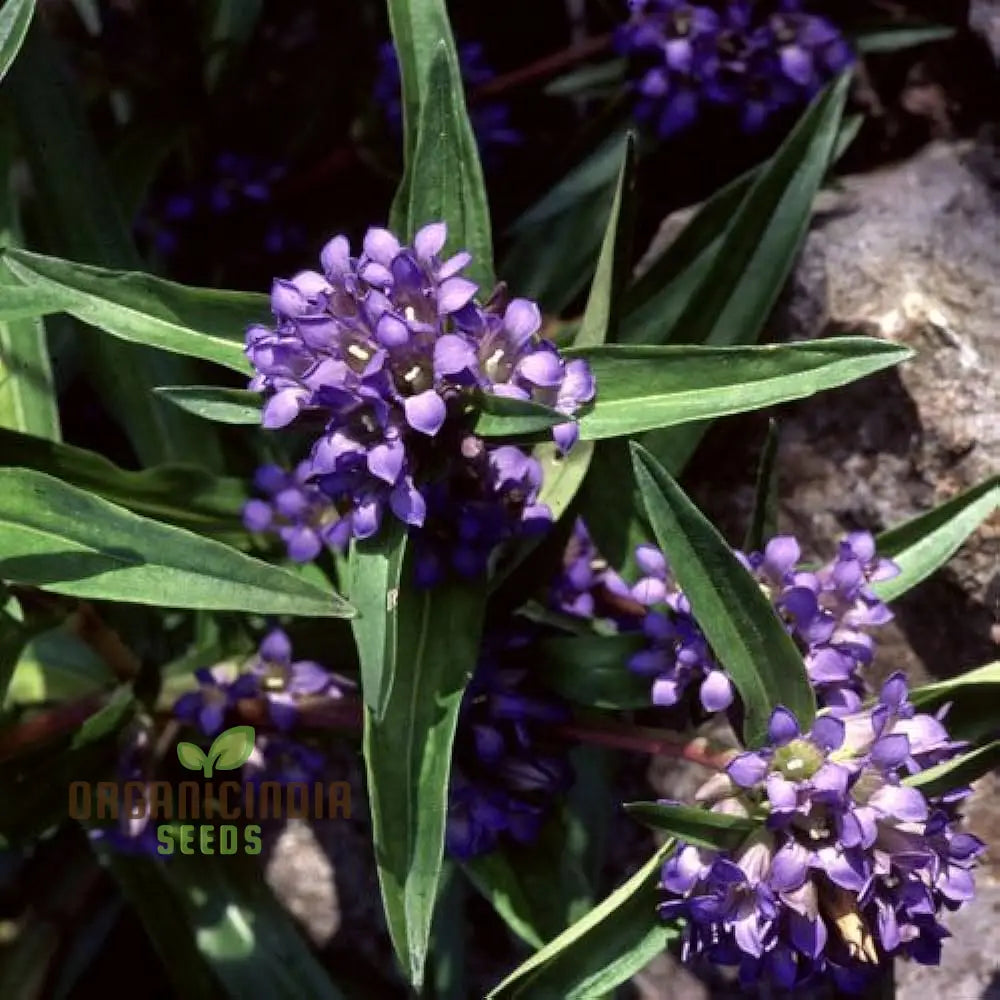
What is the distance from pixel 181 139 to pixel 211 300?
868mm

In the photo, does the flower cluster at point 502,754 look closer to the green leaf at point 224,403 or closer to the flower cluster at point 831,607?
the flower cluster at point 831,607

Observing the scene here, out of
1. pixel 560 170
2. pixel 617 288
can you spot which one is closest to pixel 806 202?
pixel 617 288

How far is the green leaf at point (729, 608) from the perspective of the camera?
54.7 inches

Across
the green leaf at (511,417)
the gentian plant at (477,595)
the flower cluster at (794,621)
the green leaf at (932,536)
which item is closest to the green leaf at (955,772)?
the gentian plant at (477,595)

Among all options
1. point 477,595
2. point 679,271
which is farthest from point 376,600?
point 679,271

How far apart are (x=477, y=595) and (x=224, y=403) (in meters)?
0.34

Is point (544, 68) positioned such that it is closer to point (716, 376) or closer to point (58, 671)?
point (716, 376)

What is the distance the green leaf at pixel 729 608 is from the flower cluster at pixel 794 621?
5 centimetres

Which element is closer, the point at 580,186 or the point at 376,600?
the point at 376,600

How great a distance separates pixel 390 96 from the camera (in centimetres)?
221

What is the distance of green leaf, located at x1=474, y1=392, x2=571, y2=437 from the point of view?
1274 millimetres

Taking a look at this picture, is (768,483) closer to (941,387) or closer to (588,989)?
(941,387)

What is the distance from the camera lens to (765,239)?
6.21ft

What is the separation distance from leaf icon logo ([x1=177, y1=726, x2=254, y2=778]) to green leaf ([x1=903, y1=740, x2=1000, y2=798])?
804 mm
